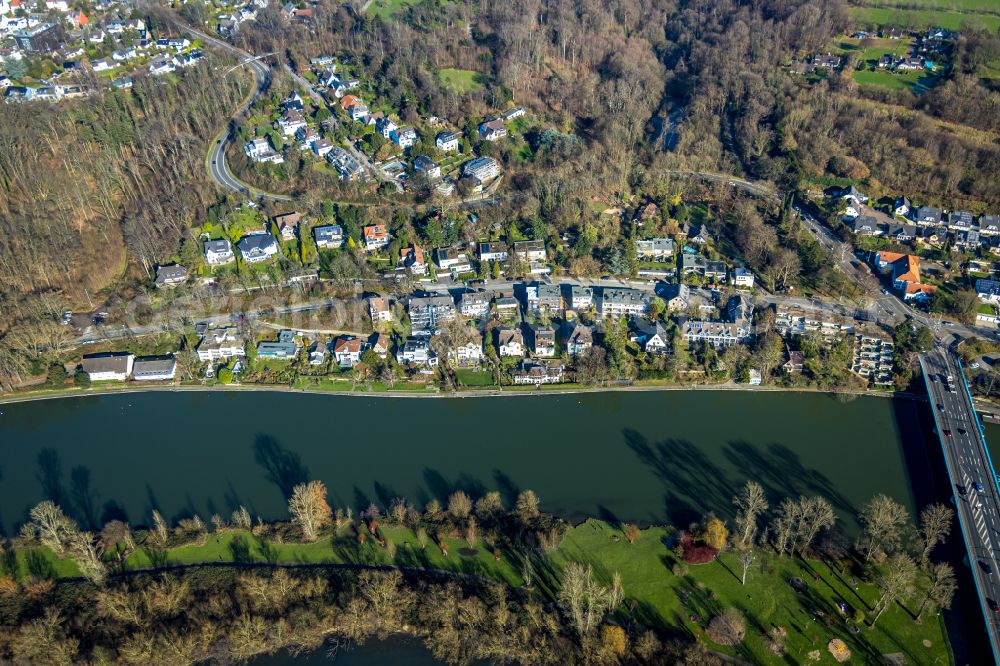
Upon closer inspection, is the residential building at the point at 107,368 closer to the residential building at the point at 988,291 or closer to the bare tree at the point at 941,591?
the bare tree at the point at 941,591

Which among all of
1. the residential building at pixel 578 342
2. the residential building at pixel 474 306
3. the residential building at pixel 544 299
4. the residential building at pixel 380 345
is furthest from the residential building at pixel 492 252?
the residential building at pixel 380 345

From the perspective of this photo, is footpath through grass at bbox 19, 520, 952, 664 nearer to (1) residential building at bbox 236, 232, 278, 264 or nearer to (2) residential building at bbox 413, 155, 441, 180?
(1) residential building at bbox 236, 232, 278, 264

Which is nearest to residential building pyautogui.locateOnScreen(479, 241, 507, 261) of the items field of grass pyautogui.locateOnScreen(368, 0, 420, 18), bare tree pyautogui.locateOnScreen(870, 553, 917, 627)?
bare tree pyautogui.locateOnScreen(870, 553, 917, 627)

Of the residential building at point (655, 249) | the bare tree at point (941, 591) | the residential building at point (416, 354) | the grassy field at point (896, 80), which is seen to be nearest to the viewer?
the bare tree at point (941, 591)

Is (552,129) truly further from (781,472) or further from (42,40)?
(42,40)

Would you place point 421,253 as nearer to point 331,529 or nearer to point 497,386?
point 497,386
